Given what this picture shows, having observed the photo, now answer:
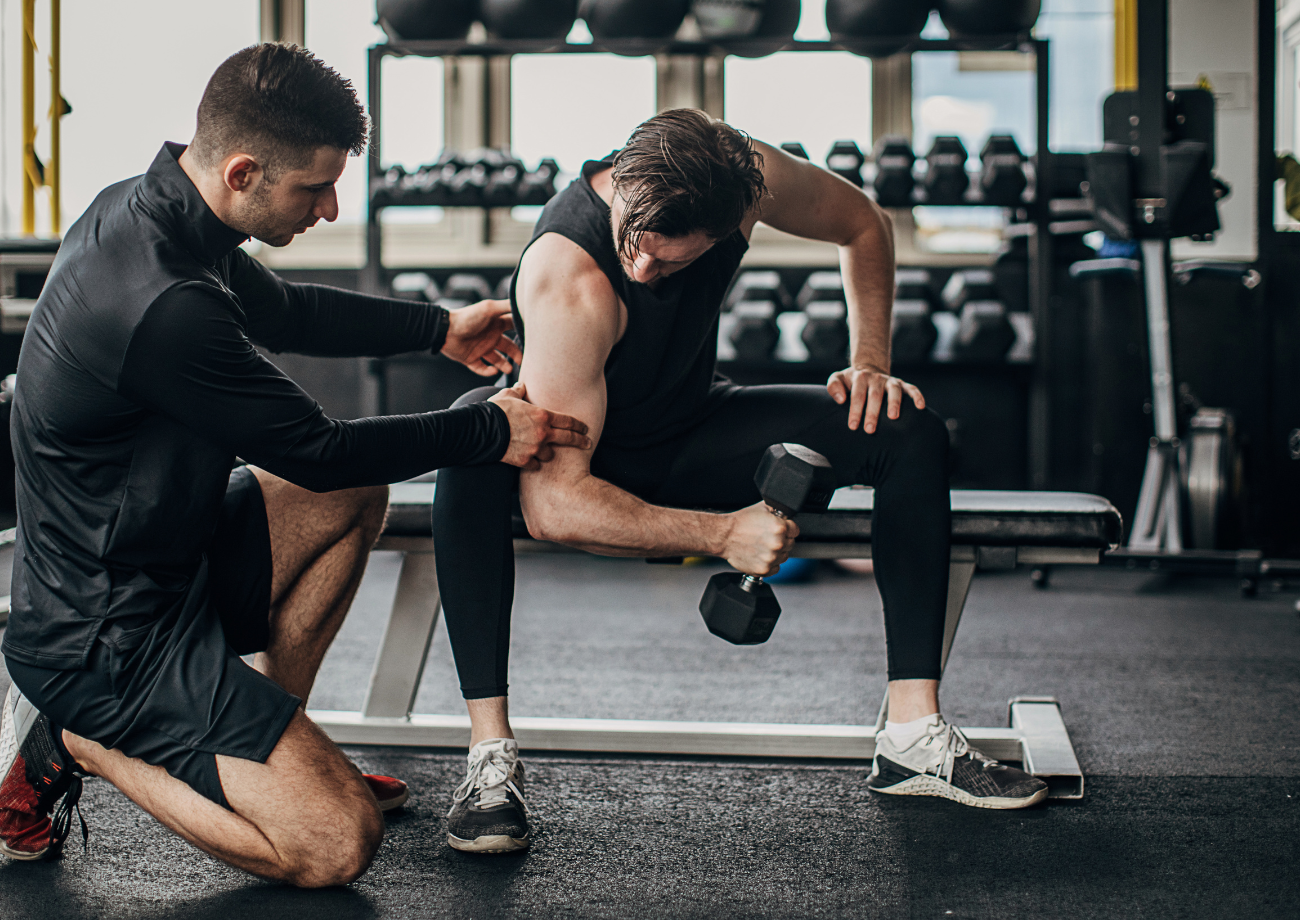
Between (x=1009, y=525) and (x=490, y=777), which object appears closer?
(x=490, y=777)

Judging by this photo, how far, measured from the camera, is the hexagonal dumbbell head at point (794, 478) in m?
1.41

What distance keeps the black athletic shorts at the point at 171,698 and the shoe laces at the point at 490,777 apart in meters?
0.27

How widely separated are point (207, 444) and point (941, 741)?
3.49 feet

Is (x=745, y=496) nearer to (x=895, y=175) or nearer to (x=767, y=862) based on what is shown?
(x=767, y=862)

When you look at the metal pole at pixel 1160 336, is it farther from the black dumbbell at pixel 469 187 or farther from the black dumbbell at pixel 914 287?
the black dumbbell at pixel 469 187

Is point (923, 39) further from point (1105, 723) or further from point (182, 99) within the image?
point (182, 99)

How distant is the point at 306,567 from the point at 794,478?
0.71m

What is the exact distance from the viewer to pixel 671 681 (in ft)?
7.96

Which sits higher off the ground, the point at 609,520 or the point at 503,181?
the point at 503,181

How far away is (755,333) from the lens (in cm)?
401

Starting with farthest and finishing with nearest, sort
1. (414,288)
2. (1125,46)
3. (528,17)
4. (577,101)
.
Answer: (577,101)
(1125,46)
(414,288)
(528,17)

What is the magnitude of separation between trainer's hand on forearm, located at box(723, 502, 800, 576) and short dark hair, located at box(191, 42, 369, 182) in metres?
0.71

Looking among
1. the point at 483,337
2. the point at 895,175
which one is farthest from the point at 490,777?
the point at 895,175

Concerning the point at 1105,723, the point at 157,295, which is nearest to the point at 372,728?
the point at 157,295
